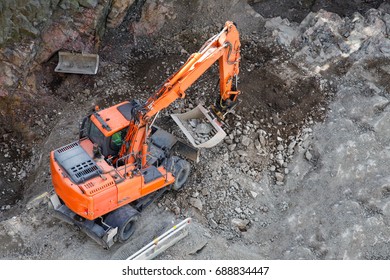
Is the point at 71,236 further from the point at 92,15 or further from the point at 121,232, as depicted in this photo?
the point at 92,15

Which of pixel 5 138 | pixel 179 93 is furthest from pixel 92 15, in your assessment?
pixel 179 93

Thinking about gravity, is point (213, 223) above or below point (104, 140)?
below

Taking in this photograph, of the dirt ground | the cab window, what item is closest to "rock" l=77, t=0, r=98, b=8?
the dirt ground

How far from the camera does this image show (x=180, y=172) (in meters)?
13.8

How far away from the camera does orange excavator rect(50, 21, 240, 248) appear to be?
39.7ft

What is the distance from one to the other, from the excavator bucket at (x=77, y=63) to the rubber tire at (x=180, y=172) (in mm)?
4641

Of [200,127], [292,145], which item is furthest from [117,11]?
[292,145]

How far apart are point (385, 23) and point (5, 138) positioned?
12.5m

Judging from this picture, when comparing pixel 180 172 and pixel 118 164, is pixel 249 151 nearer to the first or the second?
pixel 180 172

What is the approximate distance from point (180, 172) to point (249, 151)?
2.20 m

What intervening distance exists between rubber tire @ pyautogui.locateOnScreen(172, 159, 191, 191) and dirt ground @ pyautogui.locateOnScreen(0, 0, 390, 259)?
20 cm

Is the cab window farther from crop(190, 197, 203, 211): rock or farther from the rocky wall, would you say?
the rocky wall

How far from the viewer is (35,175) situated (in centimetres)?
1495

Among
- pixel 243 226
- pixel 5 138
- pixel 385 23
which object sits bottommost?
pixel 385 23
